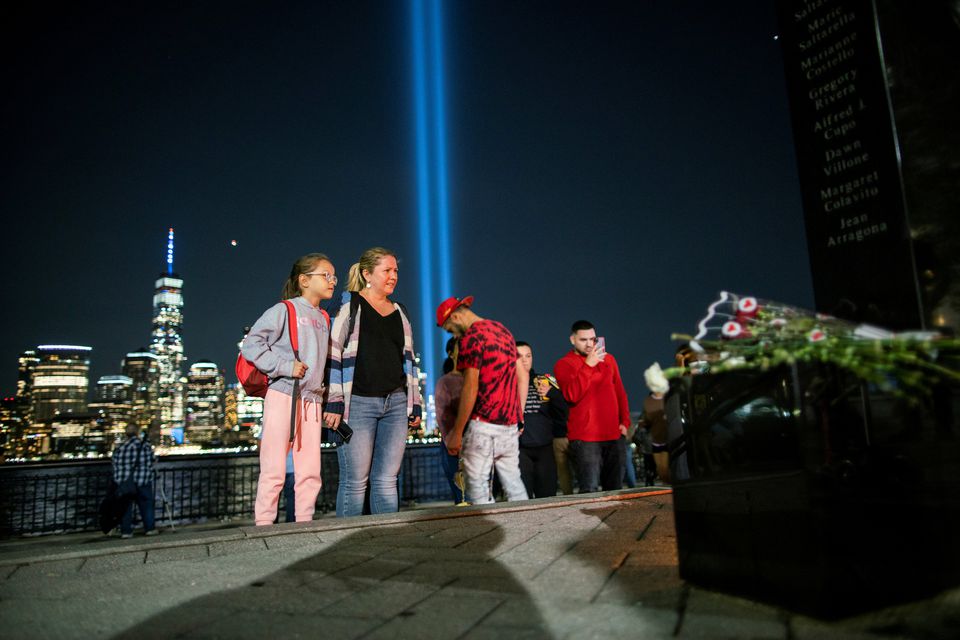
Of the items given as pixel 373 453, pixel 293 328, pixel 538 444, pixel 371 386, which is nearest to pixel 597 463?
pixel 538 444

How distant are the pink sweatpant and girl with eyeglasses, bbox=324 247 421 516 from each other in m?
0.20

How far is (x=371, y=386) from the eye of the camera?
4.26 metres

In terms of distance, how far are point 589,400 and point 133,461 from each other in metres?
8.65

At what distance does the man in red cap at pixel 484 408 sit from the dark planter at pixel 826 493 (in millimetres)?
2459

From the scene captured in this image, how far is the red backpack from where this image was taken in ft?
14.0

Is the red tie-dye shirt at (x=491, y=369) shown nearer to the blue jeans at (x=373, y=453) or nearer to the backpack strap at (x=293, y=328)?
the blue jeans at (x=373, y=453)

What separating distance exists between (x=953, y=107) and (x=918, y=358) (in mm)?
1321

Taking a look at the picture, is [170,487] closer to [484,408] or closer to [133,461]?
[133,461]

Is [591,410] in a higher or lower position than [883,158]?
lower

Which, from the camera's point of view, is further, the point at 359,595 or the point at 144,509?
the point at 144,509

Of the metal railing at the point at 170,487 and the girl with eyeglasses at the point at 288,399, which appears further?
the metal railing at the point at 170,487

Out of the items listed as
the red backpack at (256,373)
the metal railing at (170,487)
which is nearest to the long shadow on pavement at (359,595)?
the red backpack at (256,373)

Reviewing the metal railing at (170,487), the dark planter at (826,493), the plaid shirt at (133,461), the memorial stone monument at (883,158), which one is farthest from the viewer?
the metal railing at (170,487)

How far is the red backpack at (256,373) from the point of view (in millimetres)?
4254
